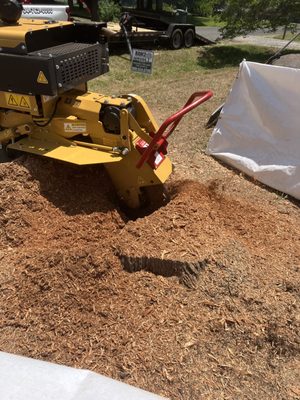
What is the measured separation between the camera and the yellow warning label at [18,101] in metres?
3.97

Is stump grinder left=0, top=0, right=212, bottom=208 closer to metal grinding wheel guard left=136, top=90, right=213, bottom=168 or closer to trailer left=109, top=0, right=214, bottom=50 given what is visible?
metal grinding wheel guard left=136, top=90, right=213, bottom=168

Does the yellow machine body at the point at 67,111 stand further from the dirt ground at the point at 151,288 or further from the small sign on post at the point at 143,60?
the small sign on post at the point at 143,60

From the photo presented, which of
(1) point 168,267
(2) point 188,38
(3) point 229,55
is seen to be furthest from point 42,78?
(2) point 188,38

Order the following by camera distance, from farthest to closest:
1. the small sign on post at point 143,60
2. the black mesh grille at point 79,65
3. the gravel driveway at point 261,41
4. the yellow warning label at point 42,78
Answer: the gravel driveway at point 261,41 → the small sign on post at point 143,60 → the black mesh grille at point 79,65 → the yellow warning label at point 42,78

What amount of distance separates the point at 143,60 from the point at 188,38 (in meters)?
6.84

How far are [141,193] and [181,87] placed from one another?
555 cm

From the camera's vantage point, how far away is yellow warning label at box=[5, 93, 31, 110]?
3.97m

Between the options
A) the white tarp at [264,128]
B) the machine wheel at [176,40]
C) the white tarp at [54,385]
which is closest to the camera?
the white tarp at [54,385]

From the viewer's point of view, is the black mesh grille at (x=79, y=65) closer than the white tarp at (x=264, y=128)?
Yes

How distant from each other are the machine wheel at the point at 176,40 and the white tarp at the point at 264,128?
9355 mm

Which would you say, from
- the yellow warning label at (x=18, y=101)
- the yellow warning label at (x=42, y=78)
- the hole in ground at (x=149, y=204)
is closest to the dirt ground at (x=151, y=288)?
the hole in ground at (x=149, y=204)

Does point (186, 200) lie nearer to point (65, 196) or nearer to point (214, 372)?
point (65, 196)

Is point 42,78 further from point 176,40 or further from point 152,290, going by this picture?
point 176,40

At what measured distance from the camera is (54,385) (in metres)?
1.72
